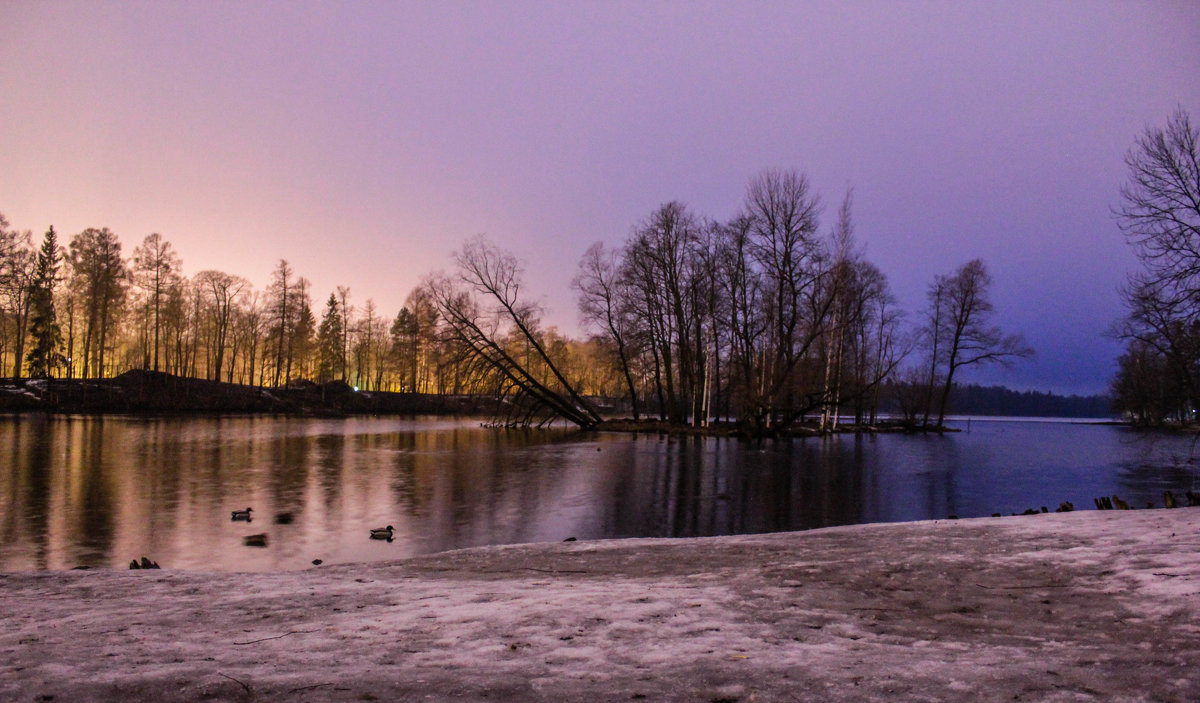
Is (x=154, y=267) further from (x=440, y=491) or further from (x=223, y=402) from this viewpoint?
(x=440, y=491)

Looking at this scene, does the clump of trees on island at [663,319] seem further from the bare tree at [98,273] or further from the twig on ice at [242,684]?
the twig on ice at [242,684]

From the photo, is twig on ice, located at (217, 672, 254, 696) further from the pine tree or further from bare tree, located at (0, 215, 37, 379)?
the pine tree

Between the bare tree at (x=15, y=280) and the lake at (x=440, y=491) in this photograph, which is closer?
the lake at (x=440, y=491)

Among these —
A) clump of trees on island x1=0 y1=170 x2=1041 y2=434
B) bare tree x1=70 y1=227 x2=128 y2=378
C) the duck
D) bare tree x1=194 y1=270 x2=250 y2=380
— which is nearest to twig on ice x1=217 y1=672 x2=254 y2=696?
the duck

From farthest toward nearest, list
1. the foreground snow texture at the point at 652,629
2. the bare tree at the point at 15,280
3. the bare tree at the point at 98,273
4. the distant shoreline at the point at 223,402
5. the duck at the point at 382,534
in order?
the bare tree at the point at 98,273 < the distant shoreline at the point at 223,402 < the bare tree at the point at 15,280 < the duck at the point at 382,534 < the foreground snow texture at the point at 652,629

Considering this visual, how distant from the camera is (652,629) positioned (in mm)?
4582

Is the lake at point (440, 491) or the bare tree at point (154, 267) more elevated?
the bare tree at point (154, 267)

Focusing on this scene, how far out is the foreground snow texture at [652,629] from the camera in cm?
346

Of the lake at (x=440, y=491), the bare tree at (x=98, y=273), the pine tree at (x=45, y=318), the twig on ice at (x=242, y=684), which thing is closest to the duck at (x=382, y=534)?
the lake at (x=440, y=491)

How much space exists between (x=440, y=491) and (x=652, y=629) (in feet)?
47.6

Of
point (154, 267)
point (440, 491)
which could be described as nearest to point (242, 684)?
point (440, 491)

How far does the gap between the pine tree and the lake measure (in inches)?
1209

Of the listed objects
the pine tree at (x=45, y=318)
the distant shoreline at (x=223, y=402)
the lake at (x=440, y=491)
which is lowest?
the lake at (x=440, y=491)

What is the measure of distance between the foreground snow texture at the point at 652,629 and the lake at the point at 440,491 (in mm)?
4655
